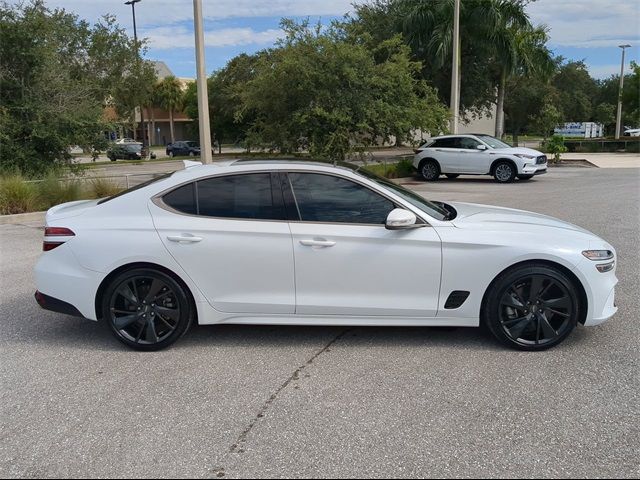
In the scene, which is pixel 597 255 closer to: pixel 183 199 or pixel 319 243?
pixel 319 243

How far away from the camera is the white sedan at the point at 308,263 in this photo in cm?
439

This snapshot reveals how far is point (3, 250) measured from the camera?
8828 mm

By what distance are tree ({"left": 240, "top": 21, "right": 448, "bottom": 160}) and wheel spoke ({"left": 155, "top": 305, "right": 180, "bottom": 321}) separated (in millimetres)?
13112

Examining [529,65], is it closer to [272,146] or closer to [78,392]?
[272,146]

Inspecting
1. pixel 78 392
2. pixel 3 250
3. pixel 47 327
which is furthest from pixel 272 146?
pixel 78 392

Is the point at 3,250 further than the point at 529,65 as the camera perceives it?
No

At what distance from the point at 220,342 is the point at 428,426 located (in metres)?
2.07

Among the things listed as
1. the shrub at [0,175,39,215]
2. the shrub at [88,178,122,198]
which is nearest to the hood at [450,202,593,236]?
the shrub at [0,175,39,215]

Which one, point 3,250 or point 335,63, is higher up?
point 335,63

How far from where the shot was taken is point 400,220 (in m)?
4.32

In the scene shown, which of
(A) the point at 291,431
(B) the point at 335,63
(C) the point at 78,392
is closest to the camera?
(A) the point at 291,431

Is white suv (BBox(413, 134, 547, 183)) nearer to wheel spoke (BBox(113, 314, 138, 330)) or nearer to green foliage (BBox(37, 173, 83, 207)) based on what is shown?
green foliage (BBox(37, 173, 83, 207))

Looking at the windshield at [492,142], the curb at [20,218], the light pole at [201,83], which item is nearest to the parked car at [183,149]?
the windshield at [492,142]

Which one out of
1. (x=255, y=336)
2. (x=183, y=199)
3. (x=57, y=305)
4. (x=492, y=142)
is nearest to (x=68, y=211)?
(x=57, y=305)
